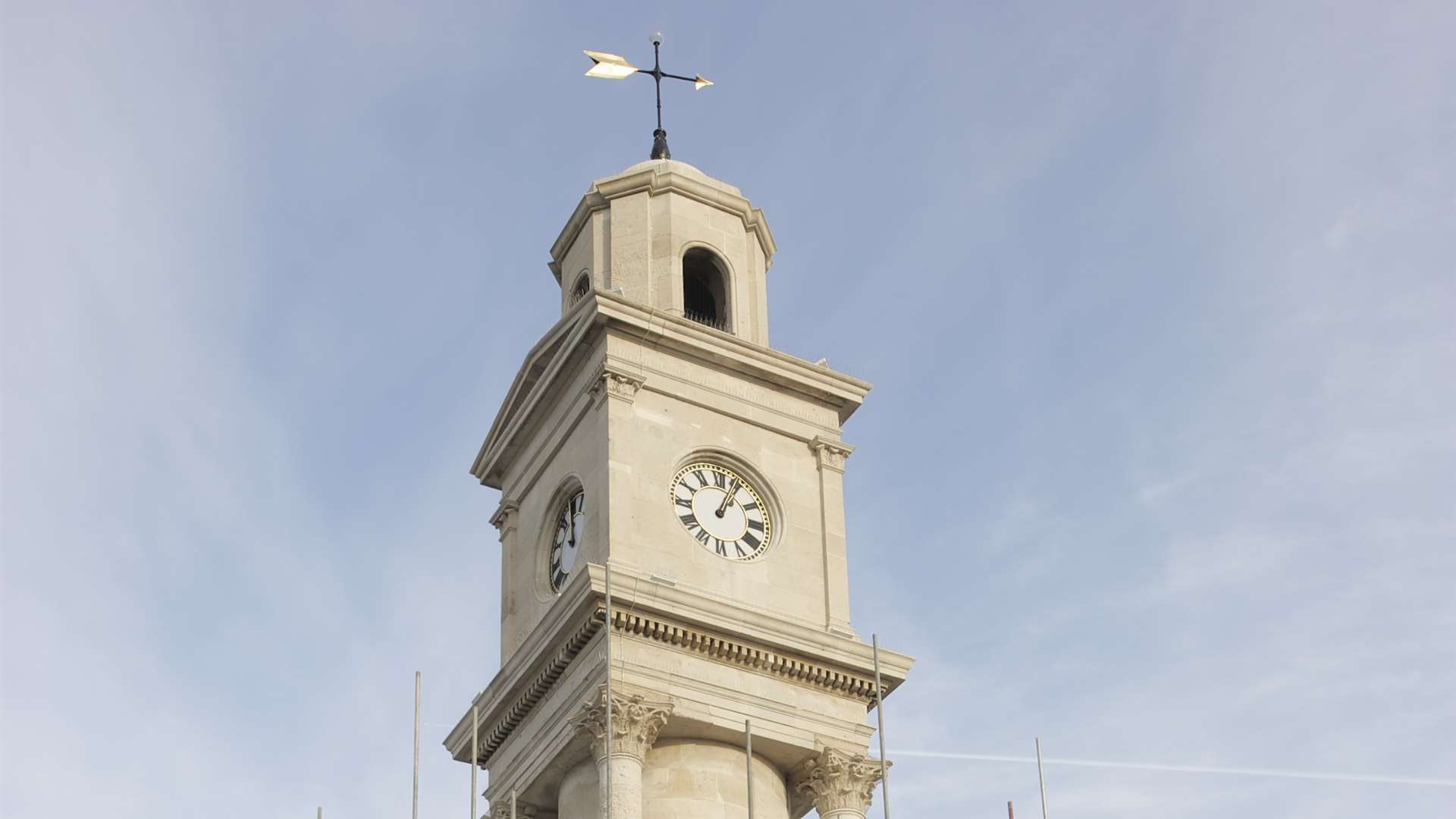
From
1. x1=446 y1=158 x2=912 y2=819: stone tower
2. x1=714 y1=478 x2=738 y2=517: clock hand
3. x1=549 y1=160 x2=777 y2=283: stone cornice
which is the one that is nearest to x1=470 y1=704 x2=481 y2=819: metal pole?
x1=446 y1=158 x2=912 y2=819: stone tower

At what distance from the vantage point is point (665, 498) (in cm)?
5938

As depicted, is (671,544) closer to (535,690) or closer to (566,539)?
(566,539)

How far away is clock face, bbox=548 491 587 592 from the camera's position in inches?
2380

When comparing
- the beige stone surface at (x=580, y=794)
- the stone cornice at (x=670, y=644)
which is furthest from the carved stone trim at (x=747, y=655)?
the beige stone surface at (x=580, y=794)

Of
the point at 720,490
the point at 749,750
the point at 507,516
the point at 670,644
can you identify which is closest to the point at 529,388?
the point at 507,516

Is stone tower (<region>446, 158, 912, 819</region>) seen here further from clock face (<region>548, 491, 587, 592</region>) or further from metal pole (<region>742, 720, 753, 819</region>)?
metal pole (<region>742, 720, 753, 819</region>)

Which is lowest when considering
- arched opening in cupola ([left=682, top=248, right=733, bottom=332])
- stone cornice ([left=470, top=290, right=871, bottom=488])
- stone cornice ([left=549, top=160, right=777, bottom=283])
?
stone cornice ([left=470, top=290, right=871, bottom=488])

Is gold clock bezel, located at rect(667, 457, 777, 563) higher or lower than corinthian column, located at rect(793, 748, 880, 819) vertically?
higher

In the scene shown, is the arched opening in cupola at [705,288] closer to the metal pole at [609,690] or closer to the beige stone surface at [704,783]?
the metal pole at [609,690]

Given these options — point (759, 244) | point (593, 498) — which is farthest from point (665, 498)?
point (759, 244)

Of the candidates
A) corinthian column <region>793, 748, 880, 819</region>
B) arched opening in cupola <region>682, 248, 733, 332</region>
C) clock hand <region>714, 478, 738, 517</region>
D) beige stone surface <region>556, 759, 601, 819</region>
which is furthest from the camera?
arched opening in cupola <region>682, 248, 733, 332</region>

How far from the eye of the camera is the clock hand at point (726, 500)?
60438 millimetres

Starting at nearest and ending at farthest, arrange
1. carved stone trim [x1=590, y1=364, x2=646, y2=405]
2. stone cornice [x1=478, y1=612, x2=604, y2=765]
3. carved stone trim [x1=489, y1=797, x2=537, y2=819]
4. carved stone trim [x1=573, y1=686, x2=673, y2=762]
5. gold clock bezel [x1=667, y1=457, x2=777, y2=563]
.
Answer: carved stone trim [x1=573, y1=686, x2=673, y2=762] → stone cornice [x1=478, y1=612, x2=604, y2=765] → carved stone trim [x1=489, y1=797, x2=537, y2=819] → gold clock bezel [x1=667, y1=457, x2=777, y2=563] → carved stone trim [x1=590, y1=364, x2=646, y2=405]

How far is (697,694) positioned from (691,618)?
1.73 meters
